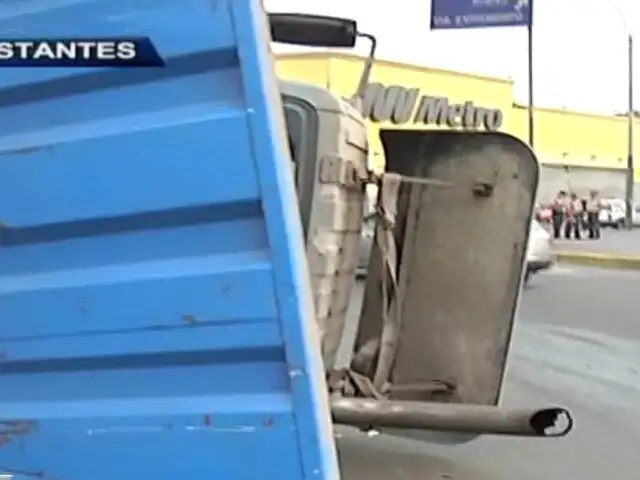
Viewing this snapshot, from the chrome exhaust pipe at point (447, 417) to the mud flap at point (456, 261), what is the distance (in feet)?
1.52

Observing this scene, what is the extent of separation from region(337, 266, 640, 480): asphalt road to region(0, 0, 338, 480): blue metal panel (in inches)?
117

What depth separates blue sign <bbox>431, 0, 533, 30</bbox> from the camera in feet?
90.0

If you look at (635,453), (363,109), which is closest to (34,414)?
(363,109)

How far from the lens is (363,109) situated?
5426mm

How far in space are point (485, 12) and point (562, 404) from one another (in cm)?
2116

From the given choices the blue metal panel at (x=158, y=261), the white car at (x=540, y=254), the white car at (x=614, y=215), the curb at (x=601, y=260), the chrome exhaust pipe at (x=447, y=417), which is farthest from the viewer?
the white car at (x=614, y=215)

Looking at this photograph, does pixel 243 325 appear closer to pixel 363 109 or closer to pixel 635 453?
pixel 363 109

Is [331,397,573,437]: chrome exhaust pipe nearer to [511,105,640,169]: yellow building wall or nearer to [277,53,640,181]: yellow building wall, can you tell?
[277,53,640,181]: yellow building wall

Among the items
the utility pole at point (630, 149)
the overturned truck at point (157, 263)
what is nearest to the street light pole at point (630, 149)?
the utility pole at point (630, 149)

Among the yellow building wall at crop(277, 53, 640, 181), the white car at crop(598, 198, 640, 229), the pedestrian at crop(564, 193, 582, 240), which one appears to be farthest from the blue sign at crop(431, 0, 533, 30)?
the white car at crop(598, 198, 640, 229)

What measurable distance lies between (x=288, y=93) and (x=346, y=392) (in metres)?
1.18

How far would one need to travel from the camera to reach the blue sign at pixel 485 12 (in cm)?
2742

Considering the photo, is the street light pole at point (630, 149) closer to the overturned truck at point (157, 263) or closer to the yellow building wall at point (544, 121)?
the yellow building wall at point (544, 121)

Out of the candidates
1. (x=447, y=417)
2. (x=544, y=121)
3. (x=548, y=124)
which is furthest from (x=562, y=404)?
(x=548, y=124)
